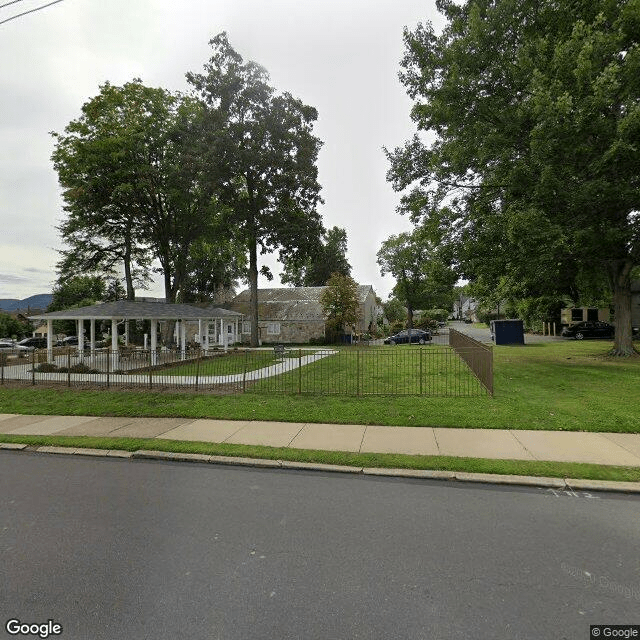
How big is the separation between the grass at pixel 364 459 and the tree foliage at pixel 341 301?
92.5ft

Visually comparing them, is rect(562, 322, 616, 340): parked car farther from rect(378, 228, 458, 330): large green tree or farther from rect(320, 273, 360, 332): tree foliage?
rect(320, 273, 360, 332): tree foliage

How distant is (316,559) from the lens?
3629 mm

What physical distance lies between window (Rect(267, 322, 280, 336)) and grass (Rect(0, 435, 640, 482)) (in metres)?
32.1

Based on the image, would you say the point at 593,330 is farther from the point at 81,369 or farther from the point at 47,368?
the point at 47,368

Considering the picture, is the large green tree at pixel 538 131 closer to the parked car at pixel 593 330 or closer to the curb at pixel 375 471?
the curb at pixel 375 471

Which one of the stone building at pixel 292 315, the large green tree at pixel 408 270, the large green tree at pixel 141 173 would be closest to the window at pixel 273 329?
the stone building at pixel 292 315

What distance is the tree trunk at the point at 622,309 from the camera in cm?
1856

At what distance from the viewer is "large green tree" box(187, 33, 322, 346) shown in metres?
28.9

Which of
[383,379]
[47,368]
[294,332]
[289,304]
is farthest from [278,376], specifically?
[289,304]

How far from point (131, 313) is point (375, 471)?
66.6 feet

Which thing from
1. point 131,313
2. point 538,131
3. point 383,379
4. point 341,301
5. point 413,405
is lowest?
point 413,405

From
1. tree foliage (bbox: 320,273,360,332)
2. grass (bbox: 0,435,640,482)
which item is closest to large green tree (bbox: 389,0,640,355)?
grass (bbox: 0,435,640,482)

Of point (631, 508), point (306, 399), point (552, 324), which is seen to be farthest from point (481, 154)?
point (552, 324)

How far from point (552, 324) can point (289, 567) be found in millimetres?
44830
